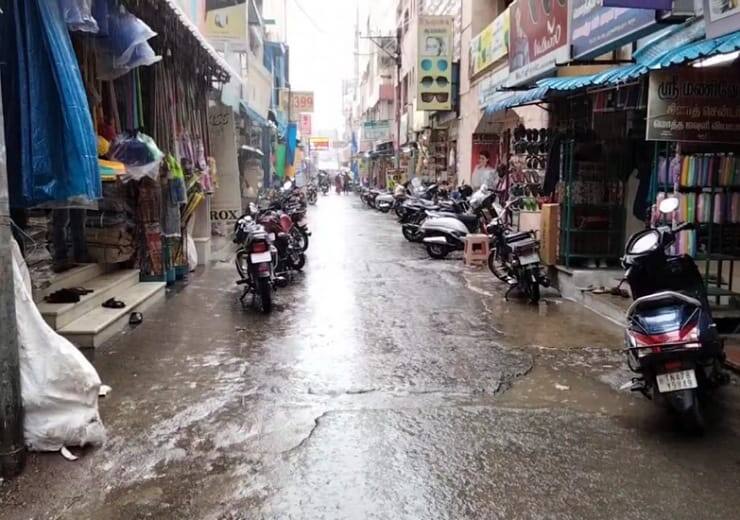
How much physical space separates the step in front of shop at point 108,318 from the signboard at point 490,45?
32.4ft

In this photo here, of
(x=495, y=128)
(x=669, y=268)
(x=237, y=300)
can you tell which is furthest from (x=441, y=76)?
(x=669, y=268)

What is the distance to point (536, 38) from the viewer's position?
1132 centimetres

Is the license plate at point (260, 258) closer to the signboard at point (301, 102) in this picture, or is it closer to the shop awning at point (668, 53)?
the shop awning at point (668, 53)

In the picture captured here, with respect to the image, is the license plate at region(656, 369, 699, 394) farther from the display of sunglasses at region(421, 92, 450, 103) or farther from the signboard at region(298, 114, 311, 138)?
the signboard at region(298, 114, 311, 138)

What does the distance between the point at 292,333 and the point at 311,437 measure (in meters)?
2.83

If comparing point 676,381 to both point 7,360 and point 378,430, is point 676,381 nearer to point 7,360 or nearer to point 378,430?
point 378,430

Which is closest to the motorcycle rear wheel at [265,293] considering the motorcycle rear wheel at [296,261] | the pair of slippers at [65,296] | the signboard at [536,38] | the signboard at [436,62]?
the pair of slippers at [65,296]

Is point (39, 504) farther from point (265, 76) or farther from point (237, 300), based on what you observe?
point (265, 76)

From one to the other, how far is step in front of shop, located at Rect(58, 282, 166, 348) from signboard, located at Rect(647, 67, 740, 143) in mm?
5426

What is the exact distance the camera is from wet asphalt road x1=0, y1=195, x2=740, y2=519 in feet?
11.4

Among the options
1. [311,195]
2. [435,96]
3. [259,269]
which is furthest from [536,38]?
[311,195]

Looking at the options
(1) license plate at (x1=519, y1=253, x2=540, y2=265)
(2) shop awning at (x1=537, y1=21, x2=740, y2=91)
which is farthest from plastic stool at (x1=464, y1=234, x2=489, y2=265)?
(2) shop awning at (x1=537, y1=21, x2=740, y2=91)

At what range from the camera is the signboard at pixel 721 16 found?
531cm

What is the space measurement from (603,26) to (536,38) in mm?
3002
